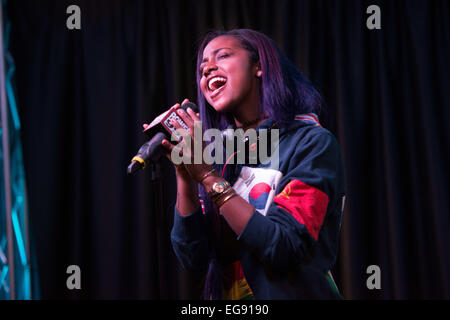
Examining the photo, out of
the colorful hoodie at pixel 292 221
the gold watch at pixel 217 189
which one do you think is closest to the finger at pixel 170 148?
the gold watch at pixel 217 189

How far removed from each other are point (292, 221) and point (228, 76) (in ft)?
1.68

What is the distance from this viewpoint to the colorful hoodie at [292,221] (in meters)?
0.89

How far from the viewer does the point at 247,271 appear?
97 cm

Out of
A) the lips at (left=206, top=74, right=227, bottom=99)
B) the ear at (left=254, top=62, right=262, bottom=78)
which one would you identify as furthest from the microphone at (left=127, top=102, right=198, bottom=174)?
the ear at (left=254, top=62, right=262, bottom=78)

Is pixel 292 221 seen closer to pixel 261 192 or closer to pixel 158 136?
pixel 261 192

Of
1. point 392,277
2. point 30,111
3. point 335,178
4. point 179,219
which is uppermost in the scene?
point 30,111

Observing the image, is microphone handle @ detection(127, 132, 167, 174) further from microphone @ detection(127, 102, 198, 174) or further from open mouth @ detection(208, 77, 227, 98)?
open mouth @ detection(208, 77, 227, 98)

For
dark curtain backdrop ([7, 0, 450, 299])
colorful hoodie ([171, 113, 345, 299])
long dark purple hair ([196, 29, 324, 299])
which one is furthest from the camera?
dark curtain backdrop ([7, 0, 450, 299])

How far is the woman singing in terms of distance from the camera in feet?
2.97

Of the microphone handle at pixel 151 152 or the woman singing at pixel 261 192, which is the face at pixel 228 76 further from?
the microphone handle at pixel 151 152

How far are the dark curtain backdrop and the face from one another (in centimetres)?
93

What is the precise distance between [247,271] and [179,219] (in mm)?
284
